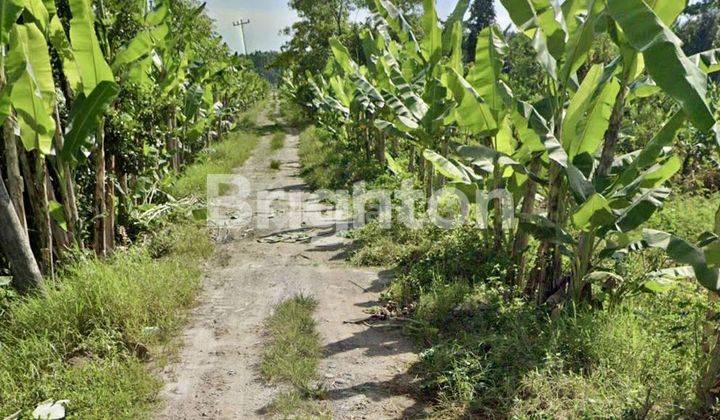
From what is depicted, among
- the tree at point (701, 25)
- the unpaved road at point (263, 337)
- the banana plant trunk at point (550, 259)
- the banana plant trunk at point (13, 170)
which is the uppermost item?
the tree at point (701, 25)

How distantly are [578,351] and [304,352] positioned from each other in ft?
6.57

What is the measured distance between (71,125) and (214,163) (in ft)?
25.3

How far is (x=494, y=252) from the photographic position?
5.05 meters

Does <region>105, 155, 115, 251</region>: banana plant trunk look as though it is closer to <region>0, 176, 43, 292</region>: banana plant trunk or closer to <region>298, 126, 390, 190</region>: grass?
<region>0, 176, 43, 292</region>: banana plant trunk

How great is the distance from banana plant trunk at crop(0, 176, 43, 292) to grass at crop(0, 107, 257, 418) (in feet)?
0.39

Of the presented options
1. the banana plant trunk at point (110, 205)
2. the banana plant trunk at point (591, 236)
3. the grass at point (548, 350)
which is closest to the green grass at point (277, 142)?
the banana plant trunk at point (110, 205)

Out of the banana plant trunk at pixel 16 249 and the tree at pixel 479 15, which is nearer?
the banana plant trunk at pixel 16 249

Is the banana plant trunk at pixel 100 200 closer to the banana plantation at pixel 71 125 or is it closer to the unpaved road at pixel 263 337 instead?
the banana plantation at pixel 71 125

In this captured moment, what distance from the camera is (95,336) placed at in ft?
11.5

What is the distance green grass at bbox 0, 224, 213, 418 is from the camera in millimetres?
2986

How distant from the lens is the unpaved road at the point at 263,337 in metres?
3.17

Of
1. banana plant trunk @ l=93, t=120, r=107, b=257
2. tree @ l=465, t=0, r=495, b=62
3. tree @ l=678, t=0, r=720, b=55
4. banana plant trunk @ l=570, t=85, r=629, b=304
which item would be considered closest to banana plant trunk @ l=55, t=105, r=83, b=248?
banana plant trunk @ l=93, t=120, r=107, b=257

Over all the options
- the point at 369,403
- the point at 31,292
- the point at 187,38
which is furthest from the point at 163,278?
the point at 187,38

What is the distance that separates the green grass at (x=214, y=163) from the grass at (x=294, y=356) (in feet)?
15.9
